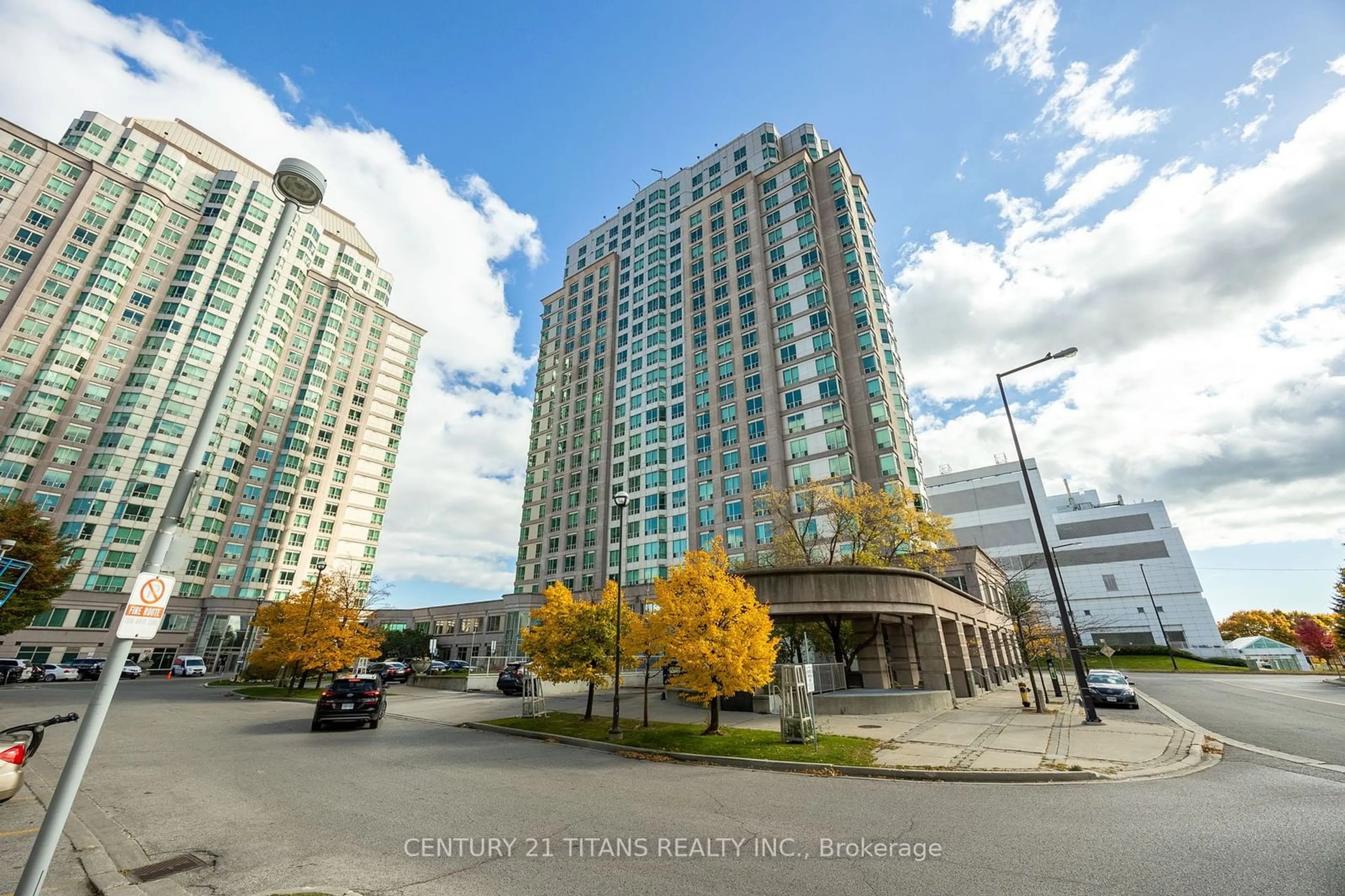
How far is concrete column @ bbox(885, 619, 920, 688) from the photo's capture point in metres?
27.0

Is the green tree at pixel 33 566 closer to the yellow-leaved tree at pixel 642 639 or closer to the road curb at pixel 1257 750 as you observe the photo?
the yellow-leaved tree at pixel 642 639

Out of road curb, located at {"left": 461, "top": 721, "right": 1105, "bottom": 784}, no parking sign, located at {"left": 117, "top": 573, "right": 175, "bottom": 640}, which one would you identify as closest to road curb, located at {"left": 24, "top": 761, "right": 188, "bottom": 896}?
no parking sign, located at {"left": 117, "top": 573, "right": 175, "bottom": 640}

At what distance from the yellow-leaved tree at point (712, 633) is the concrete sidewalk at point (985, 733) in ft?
11.0

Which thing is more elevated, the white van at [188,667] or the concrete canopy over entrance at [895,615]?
the concrete canopy over entrance at [895,615]

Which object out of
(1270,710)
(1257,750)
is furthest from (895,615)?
(1270,710)

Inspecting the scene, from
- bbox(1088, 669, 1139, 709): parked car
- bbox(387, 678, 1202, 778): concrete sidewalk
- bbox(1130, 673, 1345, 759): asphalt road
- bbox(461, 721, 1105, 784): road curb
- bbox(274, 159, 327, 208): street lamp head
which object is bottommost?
bbox(461, 721, 1105, 784): road curb

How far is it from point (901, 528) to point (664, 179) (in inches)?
2922

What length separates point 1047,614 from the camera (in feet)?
172

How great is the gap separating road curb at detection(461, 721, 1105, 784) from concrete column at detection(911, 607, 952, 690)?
46.8ft

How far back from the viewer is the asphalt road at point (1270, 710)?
1438cm

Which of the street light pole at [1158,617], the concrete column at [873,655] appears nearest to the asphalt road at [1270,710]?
the concrete column at [873,655]

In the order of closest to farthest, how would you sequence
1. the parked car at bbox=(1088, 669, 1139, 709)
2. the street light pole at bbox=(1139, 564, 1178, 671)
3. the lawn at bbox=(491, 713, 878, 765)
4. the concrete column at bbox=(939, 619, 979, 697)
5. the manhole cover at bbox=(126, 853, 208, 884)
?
the manhole cover at bbox=(126, 853, 208, 884), the lawn at bbox=(491, 713, 878, 765), the parked car at bbox=(1088, 669, 1139, 709), the concrete column at bbox=(939, 619, 979, 697), the street light pole at bbox=(1139, 564, 1178, 671)

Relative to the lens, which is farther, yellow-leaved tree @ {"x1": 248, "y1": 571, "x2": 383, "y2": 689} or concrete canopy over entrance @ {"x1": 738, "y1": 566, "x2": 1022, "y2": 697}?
yellow-leaved tree @ {"x1": 248, "y1": 571, "x2": 383, "y2": 689}

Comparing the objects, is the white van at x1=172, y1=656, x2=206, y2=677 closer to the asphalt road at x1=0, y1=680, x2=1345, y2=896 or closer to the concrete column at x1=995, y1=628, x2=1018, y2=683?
the asphalt road at x1=0, y1=680, x2=1345, y2=896
